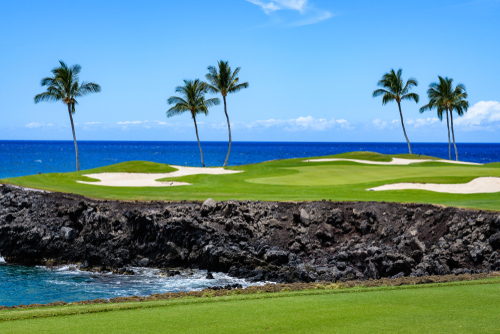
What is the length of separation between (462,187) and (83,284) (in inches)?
713

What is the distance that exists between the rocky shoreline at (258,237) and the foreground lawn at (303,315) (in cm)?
626

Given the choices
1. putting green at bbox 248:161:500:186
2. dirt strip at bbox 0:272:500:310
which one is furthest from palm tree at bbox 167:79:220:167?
dirt strip at bbox 0:272:500:310

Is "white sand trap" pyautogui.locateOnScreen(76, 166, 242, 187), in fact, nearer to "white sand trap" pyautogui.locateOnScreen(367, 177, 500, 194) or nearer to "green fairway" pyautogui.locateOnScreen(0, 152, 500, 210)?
"green fairway" pyautogui.locateOnScreen(0, 152, 500, 210)

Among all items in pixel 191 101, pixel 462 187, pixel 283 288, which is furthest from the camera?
pixel 191 101

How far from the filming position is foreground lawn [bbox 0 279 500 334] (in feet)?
19.8

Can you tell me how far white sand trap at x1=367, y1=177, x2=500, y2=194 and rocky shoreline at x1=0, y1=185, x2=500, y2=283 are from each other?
5157mm

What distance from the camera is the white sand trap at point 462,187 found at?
21.7 metres

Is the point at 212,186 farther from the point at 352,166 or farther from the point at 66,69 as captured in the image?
the point at 66,69

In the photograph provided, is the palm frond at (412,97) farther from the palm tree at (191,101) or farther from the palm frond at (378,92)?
the palm tree at (191,101)

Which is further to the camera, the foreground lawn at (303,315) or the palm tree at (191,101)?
the palm tree at (191,101)

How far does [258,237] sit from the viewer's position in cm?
1795

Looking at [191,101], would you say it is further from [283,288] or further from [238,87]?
[283,288]

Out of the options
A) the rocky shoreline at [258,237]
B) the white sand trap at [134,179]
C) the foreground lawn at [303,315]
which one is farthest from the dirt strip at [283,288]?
the white sand trap at [134,179]

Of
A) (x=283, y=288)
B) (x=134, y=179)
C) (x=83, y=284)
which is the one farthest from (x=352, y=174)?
(x=283, y=288)
